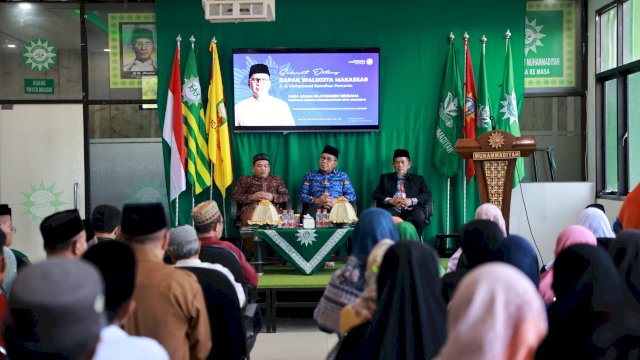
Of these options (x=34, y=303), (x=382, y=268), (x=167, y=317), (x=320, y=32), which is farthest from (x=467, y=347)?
(x=320, y=32)

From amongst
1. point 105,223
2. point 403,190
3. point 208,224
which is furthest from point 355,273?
point 403,190

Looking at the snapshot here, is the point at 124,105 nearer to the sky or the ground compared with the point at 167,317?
nearer to the sky

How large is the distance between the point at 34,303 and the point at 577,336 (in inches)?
57.9

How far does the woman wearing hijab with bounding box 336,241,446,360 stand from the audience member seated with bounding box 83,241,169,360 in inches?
→ 33.6

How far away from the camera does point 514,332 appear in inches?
58.1

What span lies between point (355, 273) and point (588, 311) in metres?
0.82

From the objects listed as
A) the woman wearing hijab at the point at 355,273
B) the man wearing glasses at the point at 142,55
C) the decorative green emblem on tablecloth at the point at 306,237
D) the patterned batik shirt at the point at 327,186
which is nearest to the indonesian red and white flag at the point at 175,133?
the man wearing glasses at the point at 142,55

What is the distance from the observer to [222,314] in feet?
10.3

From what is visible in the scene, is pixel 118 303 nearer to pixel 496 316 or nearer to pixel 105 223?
pixel 496 316

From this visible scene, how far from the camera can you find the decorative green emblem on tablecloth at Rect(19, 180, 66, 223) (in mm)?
8109

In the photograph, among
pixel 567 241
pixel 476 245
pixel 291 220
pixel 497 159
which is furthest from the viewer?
pixel 497 159

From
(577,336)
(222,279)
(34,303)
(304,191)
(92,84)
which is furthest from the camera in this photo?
(92,84)

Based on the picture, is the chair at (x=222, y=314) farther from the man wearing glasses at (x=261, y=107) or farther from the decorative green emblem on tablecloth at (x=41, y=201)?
the decorative green emblem on tablecloth at (x=41, y=201)

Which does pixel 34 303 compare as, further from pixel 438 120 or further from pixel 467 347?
pixel 438 120
